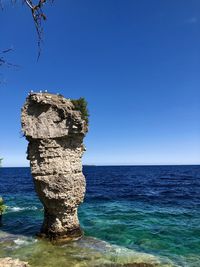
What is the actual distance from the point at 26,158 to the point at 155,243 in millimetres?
11518

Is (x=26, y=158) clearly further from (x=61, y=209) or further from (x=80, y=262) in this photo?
(x=80, y=262)

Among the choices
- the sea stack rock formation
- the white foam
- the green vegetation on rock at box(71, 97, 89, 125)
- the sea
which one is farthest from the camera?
the green vegetation on rock at box(71, 97, 89, 125)

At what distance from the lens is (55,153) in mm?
23266

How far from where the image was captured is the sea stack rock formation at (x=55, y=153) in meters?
23.2

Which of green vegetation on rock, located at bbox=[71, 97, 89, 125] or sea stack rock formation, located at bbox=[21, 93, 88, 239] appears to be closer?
sea stack rock formation, located at bbox=[21, 93, 88, 239]

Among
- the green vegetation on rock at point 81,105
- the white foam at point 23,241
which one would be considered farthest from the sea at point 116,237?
the green vegetation on rock at point 81,105

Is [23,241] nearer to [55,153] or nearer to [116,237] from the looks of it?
[55,153]

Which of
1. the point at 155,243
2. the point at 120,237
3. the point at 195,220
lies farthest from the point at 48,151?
the point at 195,220

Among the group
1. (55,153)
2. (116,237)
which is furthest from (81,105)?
(116,237)

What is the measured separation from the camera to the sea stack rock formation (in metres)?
23.2

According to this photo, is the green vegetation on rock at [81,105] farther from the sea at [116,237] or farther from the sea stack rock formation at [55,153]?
the sea at [116,237]

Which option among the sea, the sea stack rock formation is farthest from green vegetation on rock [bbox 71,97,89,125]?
the sea

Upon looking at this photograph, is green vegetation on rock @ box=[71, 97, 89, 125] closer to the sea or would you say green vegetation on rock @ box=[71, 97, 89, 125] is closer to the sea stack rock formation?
the sea stack rock formation

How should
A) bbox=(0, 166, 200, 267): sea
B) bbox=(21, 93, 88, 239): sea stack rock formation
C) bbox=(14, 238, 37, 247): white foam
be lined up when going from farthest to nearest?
bbox=(21, 93, 88, 239): sea stack rock formation
bbox=(14, 238, 37, 247): white foam
bbox=(0, 166, 200, 267): sea
